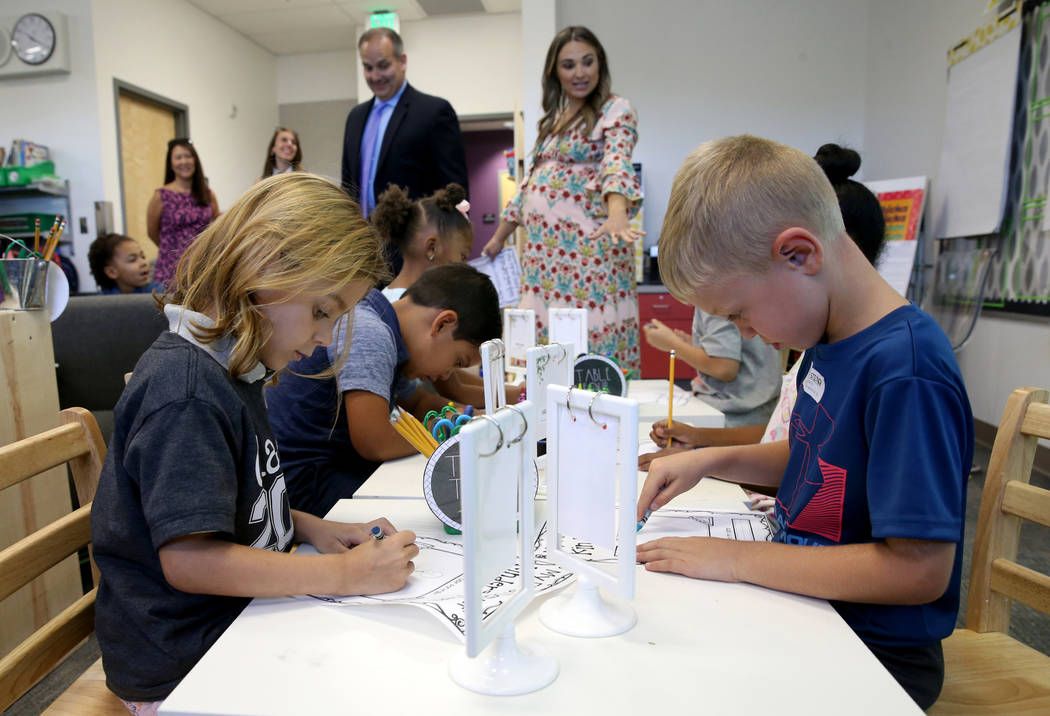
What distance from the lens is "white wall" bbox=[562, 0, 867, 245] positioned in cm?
484

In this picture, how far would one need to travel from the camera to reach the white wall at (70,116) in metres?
4.84

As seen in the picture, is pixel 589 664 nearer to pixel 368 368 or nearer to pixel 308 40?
pixel 368 368

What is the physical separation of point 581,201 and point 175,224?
2.94 metres

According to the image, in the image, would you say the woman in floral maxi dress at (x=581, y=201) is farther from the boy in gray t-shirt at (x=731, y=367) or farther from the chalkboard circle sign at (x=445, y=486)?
the chalkboard circle sign at (x=445, y=486)

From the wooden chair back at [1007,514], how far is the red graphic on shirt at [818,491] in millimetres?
360

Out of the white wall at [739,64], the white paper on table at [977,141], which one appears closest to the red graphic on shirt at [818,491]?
the white paper on table at [977,141]

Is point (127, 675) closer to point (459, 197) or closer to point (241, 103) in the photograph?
point (459, 197)

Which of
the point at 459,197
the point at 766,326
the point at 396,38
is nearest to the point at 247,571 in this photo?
the point at 766,326

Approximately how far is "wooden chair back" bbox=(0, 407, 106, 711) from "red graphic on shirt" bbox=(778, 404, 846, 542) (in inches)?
36.1

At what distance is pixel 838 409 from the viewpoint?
2.52ft

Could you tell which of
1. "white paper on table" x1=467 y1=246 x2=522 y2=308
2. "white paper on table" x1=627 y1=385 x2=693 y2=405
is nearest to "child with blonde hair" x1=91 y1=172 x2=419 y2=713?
"white paper on table" x1=627 y1=385 x2=693 y2=405

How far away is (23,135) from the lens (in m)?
4.98

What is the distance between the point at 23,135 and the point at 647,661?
612 centimetres

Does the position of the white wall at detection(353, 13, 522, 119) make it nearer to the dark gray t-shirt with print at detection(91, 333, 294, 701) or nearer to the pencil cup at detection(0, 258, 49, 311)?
the pencil cup at detection(0, 258, 49, 311)
